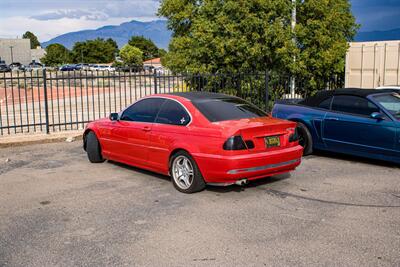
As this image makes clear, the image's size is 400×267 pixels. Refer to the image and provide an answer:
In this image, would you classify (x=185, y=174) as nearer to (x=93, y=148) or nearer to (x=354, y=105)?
(x=93, y=148)

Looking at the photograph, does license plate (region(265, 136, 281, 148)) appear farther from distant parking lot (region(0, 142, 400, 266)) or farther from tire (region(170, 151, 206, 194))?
tire (region(170, 151, 206, 194))

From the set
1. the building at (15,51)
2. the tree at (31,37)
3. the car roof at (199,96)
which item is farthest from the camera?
the tree at (31,37)

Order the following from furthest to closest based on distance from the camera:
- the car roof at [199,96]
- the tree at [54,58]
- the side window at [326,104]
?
the tree at [54,58] < the side window at [326,104] < the car roof at [199,96]

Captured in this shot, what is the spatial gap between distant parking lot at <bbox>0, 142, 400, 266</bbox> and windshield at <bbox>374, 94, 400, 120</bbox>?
104 centimetres

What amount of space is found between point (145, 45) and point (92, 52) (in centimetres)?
1534

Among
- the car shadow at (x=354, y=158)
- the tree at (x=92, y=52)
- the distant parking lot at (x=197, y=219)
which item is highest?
the tree at (x=92, y=52)

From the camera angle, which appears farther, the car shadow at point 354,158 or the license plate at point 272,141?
the car shadow at point 354,158

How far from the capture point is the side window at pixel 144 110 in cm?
768

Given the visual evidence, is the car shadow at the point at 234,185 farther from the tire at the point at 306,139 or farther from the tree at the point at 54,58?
the tree at the point at 54,58

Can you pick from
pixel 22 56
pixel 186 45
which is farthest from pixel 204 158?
pixel 22 56

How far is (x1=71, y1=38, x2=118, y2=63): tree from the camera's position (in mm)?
126562

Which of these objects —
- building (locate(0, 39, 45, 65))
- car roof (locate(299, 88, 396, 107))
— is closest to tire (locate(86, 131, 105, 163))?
car roof (locate(299, 88, 396, 107))

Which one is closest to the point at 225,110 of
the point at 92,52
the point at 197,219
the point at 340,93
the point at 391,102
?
the point at 197,219

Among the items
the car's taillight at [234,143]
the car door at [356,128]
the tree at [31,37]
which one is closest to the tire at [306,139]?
the car door at [356,128]
